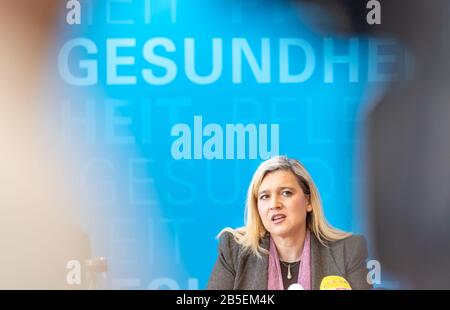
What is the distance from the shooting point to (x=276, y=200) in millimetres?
2738

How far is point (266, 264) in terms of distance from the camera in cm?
276

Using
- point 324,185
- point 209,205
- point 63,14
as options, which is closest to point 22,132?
point 63,14

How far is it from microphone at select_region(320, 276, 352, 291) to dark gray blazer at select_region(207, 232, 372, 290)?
1 centimetres

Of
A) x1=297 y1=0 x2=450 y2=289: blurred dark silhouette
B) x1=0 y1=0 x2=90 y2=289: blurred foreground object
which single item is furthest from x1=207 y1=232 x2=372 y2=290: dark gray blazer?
x1=0 y1=0 x2=90 y2=289: blurred foreground object

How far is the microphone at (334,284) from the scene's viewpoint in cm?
274

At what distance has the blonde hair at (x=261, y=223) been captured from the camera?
2754 mm

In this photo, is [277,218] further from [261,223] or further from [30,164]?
[30,164]

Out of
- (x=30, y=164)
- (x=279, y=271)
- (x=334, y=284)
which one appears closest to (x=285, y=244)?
(x=279, y=271)

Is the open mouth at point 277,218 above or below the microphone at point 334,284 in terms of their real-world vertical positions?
above

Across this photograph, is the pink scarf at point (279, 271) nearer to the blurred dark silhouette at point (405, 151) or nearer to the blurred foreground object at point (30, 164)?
the blurred dark silhouette at point (405, 151)

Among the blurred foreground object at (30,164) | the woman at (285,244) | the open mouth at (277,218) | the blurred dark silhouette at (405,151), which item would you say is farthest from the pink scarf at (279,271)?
the blurred foreground object at (30,164)

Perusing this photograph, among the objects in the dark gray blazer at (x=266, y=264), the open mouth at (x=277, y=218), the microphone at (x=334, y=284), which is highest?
the open mouth at (x=277, y=218)

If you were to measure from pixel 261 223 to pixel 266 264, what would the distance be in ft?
0.55
